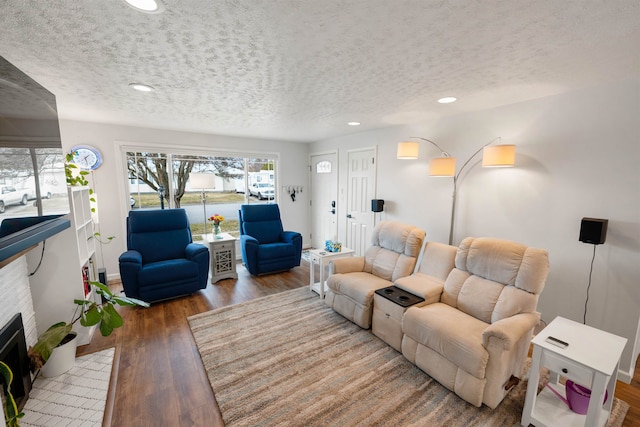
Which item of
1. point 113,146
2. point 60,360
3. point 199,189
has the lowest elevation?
point 60,360

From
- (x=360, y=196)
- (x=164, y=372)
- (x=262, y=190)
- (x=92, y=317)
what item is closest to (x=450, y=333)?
(x=164, y=372)

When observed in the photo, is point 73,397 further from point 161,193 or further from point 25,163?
point 161,193

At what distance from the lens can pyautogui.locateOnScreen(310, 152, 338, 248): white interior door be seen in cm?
509

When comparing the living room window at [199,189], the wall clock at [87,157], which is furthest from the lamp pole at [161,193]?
the wall clock at [87,157]

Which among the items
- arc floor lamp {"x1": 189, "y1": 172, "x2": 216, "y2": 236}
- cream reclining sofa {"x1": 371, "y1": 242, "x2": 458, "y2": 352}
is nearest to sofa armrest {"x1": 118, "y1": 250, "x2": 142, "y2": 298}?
arc floor lamp {"x1": 189, "y1": 172, "x2": 216, "y2": 236}

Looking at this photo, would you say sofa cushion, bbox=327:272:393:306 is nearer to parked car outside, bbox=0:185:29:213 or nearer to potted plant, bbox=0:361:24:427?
potted plant, bbox=0:361:24:427

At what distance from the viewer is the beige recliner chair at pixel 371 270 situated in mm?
2730

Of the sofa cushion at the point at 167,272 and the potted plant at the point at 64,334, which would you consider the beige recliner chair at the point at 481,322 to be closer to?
the potted plant at the point at 64,334

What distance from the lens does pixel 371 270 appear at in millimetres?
3184

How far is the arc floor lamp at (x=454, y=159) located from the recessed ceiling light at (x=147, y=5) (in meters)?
2.65

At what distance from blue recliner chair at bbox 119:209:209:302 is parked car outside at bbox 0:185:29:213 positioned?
6.51ft

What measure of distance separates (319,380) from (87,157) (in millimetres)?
4206

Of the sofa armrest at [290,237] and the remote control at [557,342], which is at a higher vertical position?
the sofa armrest at [290,237]

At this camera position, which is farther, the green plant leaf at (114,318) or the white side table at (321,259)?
the white side table at (321,259)
